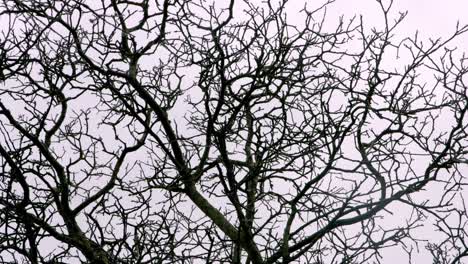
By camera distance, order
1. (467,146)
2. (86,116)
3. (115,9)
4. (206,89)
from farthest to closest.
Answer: (86,116)
(115,9)
(467,146)
(206,89)

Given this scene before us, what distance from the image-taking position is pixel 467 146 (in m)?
5.88

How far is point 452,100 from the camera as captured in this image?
6.14 m

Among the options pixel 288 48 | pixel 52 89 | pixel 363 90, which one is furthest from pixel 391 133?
pixel 52 89

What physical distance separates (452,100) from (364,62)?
0.95 meters

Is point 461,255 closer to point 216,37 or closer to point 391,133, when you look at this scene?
point 391,133

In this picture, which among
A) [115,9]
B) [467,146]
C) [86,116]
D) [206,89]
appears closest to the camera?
[206,89]

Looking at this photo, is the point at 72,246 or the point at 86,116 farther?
the point at 86,116

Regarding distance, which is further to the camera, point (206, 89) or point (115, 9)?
point (115, 9)

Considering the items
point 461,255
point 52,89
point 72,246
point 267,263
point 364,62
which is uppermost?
point 52,89

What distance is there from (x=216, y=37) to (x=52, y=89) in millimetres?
2209

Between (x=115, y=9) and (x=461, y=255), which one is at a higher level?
(x=115, y=9)

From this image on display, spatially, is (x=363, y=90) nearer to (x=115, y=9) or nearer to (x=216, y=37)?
(x=216, y=37)

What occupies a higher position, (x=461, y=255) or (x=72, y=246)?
(x=72, y=246)

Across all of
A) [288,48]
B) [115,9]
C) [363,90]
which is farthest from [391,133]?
[115,9]
